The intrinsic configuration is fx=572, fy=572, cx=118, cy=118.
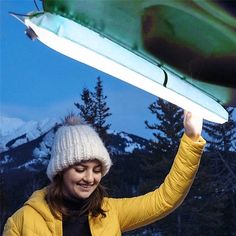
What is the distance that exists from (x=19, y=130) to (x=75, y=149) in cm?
171

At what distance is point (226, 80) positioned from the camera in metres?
1.04

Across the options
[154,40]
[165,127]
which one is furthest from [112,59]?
[165,127]

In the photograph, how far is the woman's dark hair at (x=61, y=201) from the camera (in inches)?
54.4

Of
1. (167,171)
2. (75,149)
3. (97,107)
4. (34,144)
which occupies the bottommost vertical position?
(75,149)

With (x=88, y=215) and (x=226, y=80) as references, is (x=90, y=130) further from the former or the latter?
(x=226, y=80)

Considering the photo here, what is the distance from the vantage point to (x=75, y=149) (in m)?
1.36

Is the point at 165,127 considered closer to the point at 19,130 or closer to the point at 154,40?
the point at 19,130

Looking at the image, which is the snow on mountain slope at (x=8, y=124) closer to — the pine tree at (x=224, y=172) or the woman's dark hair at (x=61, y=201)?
the pine tree at (x=224, y=172)

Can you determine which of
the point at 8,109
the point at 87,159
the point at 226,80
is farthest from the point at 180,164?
the point at 8,109

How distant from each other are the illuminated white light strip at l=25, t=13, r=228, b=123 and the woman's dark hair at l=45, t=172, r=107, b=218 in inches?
17.5

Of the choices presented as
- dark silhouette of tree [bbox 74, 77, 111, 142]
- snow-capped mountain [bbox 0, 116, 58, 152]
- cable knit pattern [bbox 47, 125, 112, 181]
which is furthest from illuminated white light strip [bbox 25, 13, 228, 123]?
snow-capped mountain [bbox 0, 116, 58, 152]

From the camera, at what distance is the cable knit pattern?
4.46 ft

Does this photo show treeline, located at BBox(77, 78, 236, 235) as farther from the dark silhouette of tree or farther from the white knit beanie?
the white knit beanie

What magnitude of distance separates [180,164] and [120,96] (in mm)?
1464
